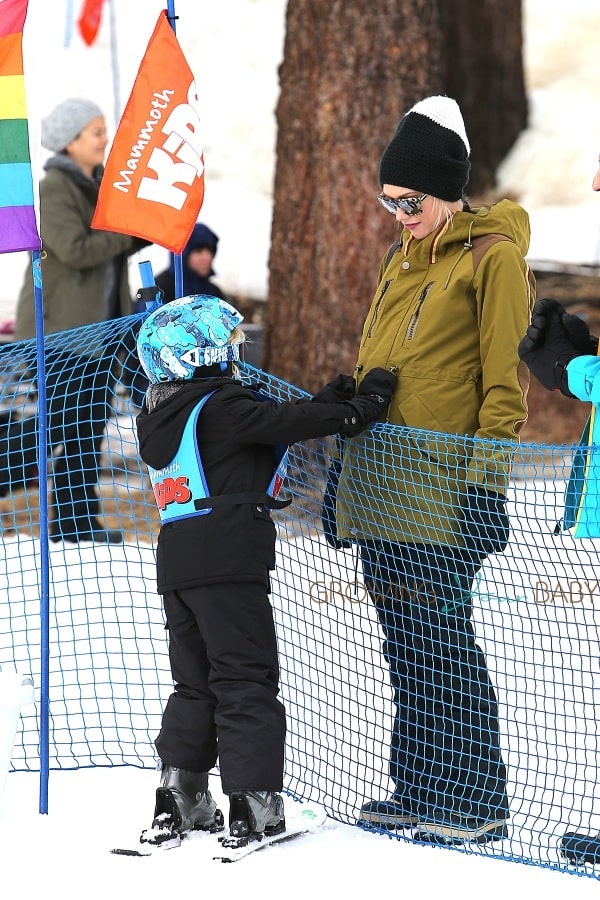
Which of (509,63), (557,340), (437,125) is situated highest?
(509,63)

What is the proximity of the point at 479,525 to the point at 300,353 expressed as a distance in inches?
151

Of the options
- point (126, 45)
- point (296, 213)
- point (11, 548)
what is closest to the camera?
point (11, 548)

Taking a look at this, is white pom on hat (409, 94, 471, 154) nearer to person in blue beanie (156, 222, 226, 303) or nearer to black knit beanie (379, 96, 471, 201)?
black knit beanie (379, 96, 471, 201)

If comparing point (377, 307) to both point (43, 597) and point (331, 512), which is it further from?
point (43, 597)

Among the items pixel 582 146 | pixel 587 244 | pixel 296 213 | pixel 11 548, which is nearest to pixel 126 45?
pixel 582 146

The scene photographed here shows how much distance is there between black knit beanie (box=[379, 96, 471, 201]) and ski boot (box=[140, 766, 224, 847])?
5.53 feet

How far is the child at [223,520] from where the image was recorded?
3.39 meters

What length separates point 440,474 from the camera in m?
3.49

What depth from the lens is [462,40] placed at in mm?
11852

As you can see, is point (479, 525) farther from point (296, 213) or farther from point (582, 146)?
point (582, 146)

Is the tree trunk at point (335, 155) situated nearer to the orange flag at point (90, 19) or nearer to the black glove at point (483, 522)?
the black glove at point (483, 522)

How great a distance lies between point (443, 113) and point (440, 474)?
985 millimetres

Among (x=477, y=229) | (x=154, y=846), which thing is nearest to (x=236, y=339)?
(x=477, y=229)

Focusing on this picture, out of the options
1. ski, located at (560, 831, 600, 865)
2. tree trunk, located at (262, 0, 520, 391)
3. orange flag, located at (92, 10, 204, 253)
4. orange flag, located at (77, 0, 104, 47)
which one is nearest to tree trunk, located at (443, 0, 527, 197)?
orange flag, located at (77, 0, 104, 47)
